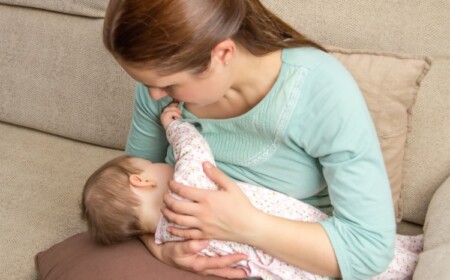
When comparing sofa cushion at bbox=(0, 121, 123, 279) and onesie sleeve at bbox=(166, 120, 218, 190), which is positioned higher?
onesie sleeve at bbox=(166, 120, 218, 190)

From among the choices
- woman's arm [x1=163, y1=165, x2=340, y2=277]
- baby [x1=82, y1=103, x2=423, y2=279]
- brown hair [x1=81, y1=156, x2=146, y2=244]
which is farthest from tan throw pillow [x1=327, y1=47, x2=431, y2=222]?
brown hair [x1=81, y1=156, x2=146, y2=244]

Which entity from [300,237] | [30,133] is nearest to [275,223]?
[300,237]

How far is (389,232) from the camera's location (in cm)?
111

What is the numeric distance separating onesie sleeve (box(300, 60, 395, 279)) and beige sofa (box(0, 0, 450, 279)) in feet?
0.40

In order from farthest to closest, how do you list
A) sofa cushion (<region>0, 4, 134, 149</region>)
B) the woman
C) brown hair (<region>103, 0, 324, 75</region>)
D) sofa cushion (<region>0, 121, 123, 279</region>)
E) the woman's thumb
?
sofa cushion (<region>0, 4, 134, 149</region>) < sofa cushion (<region>0, 121, 123, 279</region>) < the woman's thumb < the woman < brown hair (<region>103, 0, 324, 75</region>)

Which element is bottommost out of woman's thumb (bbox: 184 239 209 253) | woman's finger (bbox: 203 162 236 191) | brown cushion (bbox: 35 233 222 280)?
brown cushion (bbox: 35 233 222 280)

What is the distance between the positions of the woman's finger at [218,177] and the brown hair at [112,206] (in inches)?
8.6

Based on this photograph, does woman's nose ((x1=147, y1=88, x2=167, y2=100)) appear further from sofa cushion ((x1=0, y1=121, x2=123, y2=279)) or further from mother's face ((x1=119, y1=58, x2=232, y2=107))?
sofa cushion ((x1=0, y1=121, x2=123, y2=279))

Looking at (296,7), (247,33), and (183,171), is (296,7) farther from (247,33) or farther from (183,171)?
(183,171)

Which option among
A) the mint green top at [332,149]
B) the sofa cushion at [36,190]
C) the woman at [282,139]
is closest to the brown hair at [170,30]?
the woman at [282,139]

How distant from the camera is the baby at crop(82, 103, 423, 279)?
45.9 inches

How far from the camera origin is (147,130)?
57.1 inches

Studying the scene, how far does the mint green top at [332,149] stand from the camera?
1.07 m

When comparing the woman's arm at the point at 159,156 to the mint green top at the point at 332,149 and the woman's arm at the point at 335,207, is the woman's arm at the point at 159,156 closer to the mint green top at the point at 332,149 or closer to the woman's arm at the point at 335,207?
the woman's arm at the point at 335,207
